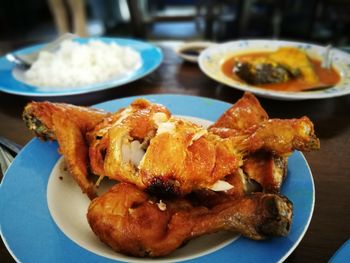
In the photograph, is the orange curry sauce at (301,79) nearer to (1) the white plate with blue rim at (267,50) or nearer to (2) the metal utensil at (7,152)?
(1) the white plate with blue rim at (267,50)

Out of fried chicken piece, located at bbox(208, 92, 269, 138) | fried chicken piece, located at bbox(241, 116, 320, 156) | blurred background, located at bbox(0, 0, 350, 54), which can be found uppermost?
fried chicken piece, located at bbox(241, 116, 320, 156)

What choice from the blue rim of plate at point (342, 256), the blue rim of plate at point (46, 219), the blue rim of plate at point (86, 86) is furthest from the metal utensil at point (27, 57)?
the blue rim of plate at point (342, 256)

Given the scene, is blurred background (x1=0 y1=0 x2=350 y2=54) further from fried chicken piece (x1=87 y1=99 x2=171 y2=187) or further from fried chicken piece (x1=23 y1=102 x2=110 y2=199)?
fried chicken piece (x1=87 y1=99 x2=171 y2=187)

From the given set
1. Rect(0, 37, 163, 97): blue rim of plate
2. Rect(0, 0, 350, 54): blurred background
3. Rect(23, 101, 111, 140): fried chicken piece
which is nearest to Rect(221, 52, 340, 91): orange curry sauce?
Rect(0, 37, 163, 97): blue rim of plate

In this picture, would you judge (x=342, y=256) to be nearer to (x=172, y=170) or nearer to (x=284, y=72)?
(x=172, y=170)

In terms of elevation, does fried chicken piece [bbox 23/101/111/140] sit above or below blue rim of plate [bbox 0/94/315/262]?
above

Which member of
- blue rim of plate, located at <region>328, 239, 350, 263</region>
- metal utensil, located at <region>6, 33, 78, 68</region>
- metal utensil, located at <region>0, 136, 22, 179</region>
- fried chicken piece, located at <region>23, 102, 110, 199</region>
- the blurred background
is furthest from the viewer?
the blurred background

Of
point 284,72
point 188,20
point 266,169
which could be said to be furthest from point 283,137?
point 188,20
